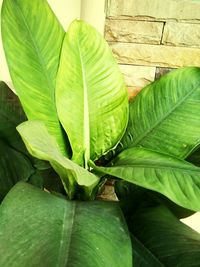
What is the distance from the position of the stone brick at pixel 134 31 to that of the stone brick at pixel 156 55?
2 centimetres

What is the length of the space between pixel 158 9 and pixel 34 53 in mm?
342

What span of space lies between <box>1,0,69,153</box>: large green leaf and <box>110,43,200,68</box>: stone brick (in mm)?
214

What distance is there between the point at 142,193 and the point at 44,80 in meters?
0.34

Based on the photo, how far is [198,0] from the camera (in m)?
0.82

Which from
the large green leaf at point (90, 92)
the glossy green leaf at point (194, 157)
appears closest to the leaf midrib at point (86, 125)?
the large green leaf at point (90, 92)

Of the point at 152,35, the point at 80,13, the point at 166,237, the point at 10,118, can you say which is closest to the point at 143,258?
the point at 166,237

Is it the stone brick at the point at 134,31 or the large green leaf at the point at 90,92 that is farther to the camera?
the stone brick at the point at 134,31

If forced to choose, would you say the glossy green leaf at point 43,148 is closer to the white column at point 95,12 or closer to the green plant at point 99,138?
the green plant at point 99,138

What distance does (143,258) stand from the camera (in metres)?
0.63

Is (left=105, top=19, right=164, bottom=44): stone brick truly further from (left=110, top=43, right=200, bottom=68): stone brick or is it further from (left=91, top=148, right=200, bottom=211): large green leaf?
(left=91, top=148, right=200, bottom=211): large green leaf

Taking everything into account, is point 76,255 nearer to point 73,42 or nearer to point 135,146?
point 135,146

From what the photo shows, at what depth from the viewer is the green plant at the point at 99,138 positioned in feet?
1.81

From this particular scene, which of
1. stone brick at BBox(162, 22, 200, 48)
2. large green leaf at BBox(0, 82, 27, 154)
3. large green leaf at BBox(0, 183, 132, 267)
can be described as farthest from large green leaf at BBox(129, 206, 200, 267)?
stone brick at BBox(162, 22, 200, 48)

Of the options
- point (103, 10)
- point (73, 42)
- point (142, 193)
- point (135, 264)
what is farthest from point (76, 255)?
point (103, 10)
